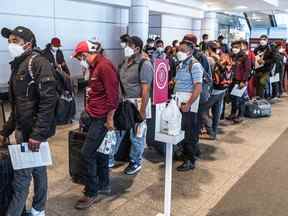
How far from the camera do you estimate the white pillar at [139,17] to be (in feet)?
33.9

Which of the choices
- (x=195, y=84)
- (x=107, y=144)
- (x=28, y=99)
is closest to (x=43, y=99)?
(x=28, y=99)

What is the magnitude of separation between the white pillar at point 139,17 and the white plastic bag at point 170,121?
7.99 metres

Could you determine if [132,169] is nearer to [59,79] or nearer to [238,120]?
[59,79]

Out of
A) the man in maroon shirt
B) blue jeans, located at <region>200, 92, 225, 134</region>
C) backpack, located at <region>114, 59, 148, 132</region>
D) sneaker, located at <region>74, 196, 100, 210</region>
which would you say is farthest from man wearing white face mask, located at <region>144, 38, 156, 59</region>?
sneaker, located at <region>74, 196, 100, 210</region>

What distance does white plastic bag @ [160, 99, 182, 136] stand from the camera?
2.53 meters

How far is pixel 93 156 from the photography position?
116 inches

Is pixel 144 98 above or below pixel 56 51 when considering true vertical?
below

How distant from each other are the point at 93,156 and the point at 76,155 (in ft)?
1.18

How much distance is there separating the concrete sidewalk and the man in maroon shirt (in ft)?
0.80

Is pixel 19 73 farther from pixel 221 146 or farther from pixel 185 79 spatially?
pixel 221 146

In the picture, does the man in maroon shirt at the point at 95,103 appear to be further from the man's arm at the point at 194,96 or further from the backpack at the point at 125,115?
the man's arm at the point at 194,96

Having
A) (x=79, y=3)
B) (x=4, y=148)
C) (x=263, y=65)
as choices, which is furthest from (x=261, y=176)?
(x=79, y=3)

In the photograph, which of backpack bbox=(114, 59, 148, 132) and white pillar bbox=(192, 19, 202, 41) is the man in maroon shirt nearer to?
backpack bbox=(114, 59, 148, 132)

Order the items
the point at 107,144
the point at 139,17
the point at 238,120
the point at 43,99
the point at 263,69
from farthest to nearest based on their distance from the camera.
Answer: the point at 139,17, the point at 263,69, the point at 238,120, the point at 107,144, the point at 43,99
